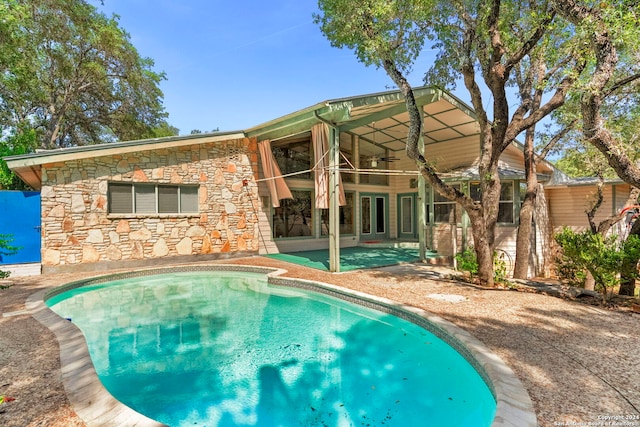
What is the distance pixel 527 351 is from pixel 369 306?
8.74 feet

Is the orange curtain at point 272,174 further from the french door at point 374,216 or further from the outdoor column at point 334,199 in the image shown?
the french door at point 374,216

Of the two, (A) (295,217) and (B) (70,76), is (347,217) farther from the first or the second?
(B) (70,76)

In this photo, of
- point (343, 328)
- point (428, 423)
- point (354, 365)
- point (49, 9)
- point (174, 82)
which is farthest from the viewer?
point (174, 82)

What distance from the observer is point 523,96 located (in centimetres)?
704

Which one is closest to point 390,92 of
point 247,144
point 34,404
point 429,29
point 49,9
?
point 429,29

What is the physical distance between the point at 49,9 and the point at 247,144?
10.3 metres

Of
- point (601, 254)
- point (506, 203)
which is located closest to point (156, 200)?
point (601, 254)

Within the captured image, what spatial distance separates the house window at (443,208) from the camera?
33.3 feet

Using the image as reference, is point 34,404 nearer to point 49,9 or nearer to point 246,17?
point 246,17

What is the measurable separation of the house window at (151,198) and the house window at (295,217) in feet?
10.2

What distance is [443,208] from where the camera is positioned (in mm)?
A: 10594

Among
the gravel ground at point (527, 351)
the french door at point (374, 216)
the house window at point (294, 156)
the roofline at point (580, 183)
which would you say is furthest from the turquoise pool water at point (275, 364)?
the roofline at point (580, 183)

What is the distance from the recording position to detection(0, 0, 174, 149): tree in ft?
38.5

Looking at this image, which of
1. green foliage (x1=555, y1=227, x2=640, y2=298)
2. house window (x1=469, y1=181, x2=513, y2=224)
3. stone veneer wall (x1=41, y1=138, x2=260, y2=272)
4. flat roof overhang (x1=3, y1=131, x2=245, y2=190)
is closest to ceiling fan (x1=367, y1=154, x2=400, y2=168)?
house window (x1=469, y1=181, x2=513, y2=224)
